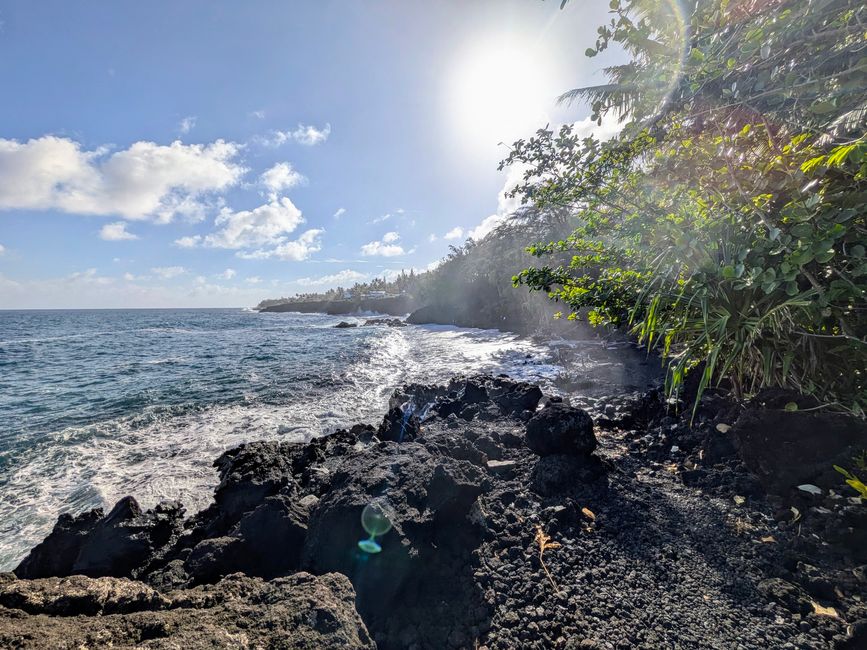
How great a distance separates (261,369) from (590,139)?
52.3ft

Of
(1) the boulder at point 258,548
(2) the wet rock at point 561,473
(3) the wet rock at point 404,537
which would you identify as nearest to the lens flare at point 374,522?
(3) the wet rock at point 404,537

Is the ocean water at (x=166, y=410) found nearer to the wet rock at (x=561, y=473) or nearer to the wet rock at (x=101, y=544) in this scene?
the wet rock at (x=101, y=544)

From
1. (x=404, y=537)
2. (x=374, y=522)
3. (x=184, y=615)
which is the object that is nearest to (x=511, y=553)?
(x=404, y=537)

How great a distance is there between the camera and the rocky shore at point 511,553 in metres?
1.98

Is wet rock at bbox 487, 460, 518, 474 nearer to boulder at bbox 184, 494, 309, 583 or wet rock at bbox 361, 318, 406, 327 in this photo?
boulder at bbox 184, 494, 309, 583

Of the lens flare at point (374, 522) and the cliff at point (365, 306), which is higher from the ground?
the cliff at point (365, 306)

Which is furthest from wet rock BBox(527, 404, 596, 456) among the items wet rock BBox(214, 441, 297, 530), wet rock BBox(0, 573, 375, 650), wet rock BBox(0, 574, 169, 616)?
wet rock BBox(0, 574, 169, 616)

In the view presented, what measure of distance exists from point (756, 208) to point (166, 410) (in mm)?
13901

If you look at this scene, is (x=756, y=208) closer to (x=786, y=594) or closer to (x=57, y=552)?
(x=786, y=594)

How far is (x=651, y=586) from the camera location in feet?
8.09

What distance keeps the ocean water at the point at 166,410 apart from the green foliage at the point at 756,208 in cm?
739

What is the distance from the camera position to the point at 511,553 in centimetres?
291

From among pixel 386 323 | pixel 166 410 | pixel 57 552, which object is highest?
pixel 386 323

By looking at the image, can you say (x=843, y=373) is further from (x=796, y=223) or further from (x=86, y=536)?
(x=86, y=536)
